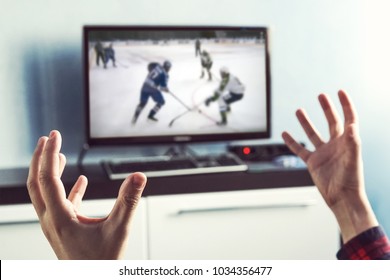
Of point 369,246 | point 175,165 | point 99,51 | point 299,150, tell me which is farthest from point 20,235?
point 369,246

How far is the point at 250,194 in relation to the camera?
6.90ft

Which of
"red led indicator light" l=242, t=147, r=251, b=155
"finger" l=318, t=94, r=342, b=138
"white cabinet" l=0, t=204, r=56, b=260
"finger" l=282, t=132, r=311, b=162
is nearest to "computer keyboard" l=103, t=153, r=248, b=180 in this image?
"red led indicator light" l=242, t=147, r=251, b=155

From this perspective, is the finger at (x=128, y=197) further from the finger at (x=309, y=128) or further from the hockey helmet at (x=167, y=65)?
the hockey helmet at (x=167, y=65)

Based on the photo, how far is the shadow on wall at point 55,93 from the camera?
2.34 meters

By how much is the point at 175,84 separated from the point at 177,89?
0.08 feet

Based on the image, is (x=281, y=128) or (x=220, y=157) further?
(x=281, y=128)

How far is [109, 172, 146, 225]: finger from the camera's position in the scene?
28.2 inches

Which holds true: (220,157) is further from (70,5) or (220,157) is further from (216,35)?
(70,5)

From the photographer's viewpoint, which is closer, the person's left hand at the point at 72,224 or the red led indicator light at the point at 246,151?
Result: the person's left hand at the point at 72,224

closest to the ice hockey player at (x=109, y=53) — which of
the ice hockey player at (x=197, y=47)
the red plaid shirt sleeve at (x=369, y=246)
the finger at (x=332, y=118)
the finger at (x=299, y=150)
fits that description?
the ice hockey player at (x=197, y=47)

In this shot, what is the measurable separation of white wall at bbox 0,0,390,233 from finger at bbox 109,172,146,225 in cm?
171

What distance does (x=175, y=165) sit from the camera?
2166mm
